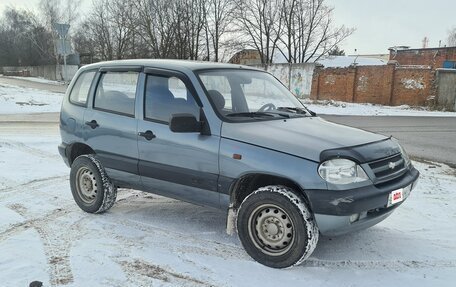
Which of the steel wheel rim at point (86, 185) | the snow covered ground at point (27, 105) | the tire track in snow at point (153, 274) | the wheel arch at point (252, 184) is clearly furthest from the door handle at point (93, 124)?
the snow covered ground at point (27, 105)

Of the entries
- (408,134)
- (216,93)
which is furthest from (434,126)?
(216,93)

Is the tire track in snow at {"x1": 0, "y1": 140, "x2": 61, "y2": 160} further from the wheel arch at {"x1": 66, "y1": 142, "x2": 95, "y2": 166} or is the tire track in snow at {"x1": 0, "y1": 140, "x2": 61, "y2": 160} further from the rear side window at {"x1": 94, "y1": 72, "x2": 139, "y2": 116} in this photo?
the rear side window at {"x1": 94, "y1": 72, "x2": 139, "y2": 116}

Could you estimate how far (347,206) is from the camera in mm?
3453

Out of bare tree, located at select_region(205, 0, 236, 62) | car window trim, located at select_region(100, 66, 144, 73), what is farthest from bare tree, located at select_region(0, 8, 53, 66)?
car window trim, located at select_region(100, 66, 144, 73)

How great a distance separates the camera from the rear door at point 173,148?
13.5 ft

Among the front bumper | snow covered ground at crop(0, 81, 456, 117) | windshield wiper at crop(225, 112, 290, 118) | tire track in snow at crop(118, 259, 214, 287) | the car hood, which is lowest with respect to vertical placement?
tire track in snow at crop(118, 259, 214, 287)

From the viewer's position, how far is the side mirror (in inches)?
157

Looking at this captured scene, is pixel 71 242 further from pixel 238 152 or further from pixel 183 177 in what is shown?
pixel 238 152

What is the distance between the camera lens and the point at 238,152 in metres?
3.87

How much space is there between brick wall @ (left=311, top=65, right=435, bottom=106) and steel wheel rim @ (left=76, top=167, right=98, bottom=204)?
25.1 m

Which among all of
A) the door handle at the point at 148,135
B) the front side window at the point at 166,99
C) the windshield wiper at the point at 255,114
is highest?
the front side window at the point at 166,99

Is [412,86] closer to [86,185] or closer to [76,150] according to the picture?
[76,150]

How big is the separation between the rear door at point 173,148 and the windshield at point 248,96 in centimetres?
25

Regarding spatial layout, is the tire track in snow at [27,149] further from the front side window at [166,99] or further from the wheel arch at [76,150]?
the front side window at [166,99]
